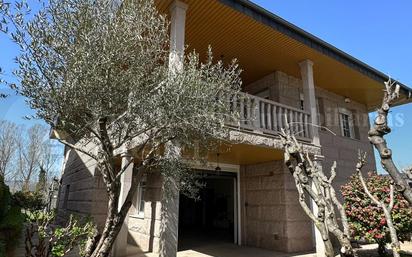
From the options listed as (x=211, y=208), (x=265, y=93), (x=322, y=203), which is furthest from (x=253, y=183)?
(x=211, y=208)

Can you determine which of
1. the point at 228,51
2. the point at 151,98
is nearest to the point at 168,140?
the point at 151,98

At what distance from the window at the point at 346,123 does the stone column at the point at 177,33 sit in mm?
8769

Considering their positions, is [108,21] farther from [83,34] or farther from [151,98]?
[151,98]

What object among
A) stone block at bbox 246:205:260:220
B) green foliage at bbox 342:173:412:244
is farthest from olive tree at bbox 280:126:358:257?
stone block at bbox 246:205:260:220

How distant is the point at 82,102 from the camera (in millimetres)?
4031

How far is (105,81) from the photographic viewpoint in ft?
13.3

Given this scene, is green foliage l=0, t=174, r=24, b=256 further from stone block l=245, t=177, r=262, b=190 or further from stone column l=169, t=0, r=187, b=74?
stone block l=245, t=177, r=262, b=190

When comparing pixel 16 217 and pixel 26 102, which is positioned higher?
pixel 26 102

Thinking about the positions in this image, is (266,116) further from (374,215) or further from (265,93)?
(374,215)

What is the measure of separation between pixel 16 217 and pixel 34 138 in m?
26.5

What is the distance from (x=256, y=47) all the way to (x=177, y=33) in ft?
9.38

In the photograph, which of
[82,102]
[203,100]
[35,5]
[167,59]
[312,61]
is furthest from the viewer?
[312,61]

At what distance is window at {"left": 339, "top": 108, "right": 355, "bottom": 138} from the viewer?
39.5 ft

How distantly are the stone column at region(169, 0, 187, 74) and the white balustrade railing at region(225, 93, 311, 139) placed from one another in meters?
1.63
